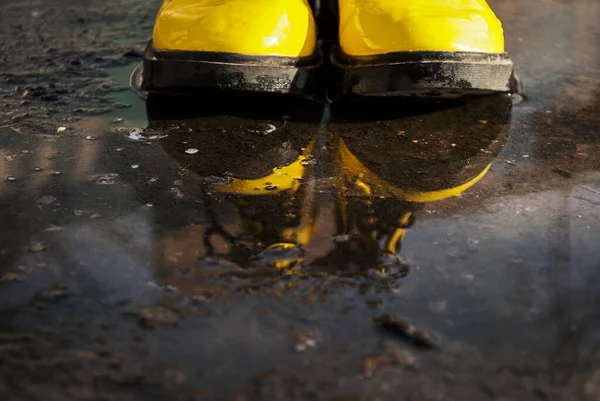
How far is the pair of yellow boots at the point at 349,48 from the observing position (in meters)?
2.57

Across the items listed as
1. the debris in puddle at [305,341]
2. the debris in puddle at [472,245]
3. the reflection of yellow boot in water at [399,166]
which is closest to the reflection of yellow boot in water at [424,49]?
the reflection of yellow boot in water at [399,166]

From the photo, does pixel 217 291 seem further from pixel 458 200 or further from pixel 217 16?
pixel 217 16

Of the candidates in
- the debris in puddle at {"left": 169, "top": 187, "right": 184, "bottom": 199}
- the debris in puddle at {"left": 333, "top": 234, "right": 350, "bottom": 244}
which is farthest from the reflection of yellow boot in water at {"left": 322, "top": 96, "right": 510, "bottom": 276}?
the debris in puddle at {"left": 169, "top": 187, "right": 184, "bottom": 199}

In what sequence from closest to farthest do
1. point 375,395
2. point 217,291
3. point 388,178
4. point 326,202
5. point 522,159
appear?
1. point 375,395
2. point 217,291
3. point 326,202
4. point 388,178
5. point 522,159

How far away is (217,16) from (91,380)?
1577 mm

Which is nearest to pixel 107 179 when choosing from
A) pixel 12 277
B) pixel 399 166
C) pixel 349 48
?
pixel 12 277

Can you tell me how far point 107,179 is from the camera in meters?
2.23

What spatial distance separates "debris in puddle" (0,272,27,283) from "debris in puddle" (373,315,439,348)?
2.65 feet

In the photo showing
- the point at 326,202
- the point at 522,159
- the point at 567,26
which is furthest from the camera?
the point at 567,26

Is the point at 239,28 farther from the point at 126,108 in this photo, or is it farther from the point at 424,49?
the point at 424,49

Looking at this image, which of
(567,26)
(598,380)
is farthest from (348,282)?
(567,26)

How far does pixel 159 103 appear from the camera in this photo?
9.23ft

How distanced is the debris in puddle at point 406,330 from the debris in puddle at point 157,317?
0.43 meters

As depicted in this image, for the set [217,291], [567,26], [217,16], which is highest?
[217,16]
